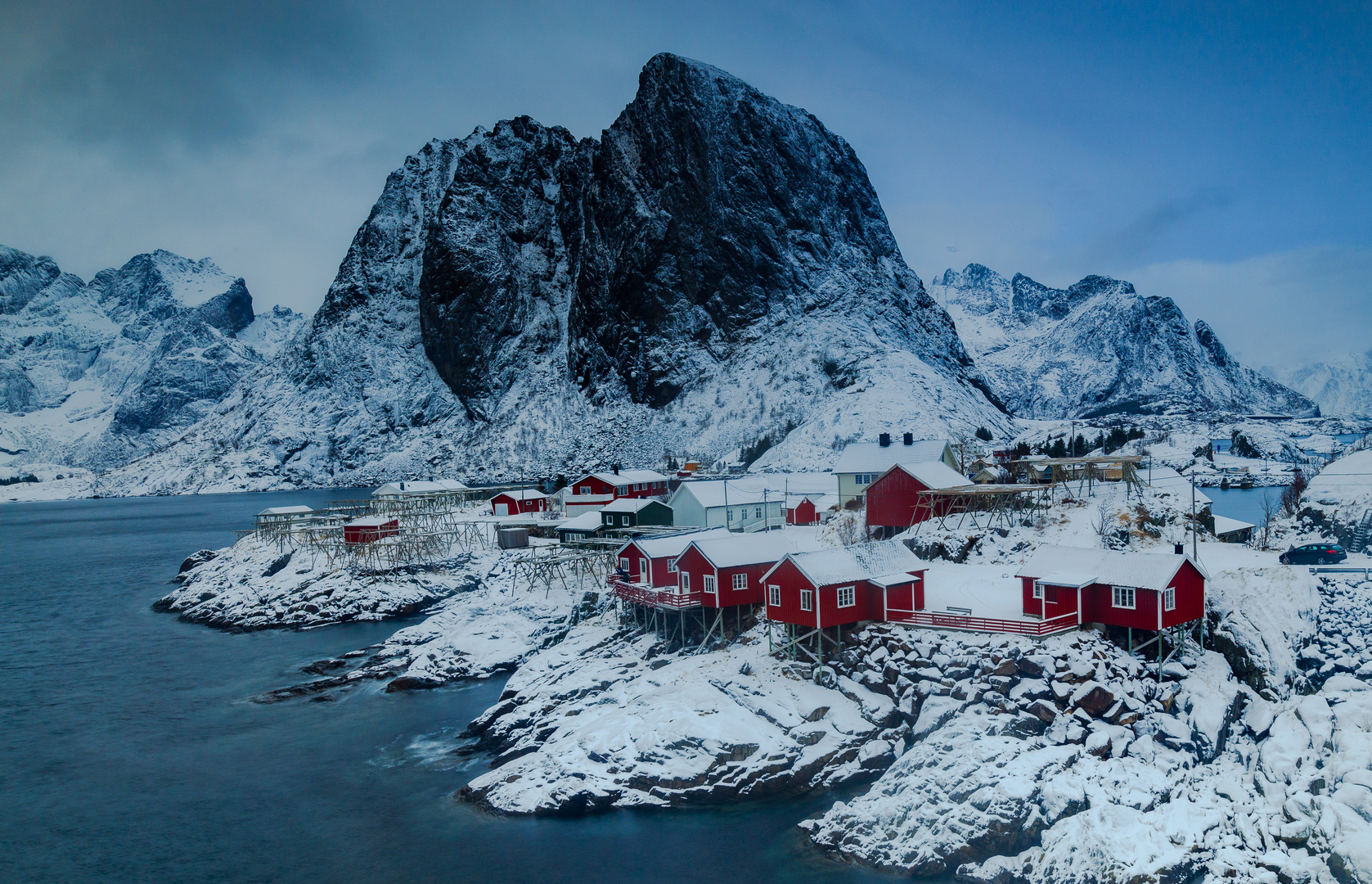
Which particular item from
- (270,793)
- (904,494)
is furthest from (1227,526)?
(270,793)

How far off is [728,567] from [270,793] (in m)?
19.1

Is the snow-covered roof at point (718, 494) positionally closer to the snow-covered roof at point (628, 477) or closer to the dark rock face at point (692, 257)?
the snow-covered roof at point (628, 477)

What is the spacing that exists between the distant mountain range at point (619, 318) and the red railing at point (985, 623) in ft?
186

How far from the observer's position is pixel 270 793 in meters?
26.7

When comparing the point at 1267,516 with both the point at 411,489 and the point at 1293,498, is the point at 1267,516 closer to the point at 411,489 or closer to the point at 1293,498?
the point at 1293,498

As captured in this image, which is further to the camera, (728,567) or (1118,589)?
(728,567)

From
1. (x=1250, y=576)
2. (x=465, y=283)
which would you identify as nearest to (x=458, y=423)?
(x=465, y=283)

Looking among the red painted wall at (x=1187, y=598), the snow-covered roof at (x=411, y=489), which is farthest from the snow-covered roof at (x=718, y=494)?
the snow-covered roof at (x=411, y=489)

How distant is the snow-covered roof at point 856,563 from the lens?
97.2 feet

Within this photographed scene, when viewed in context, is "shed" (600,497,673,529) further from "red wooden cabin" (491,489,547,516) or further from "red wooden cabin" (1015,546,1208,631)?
"red wooden cabin" (1015,546,1208,631)

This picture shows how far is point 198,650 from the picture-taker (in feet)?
152

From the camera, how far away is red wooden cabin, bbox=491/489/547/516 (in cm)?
7775

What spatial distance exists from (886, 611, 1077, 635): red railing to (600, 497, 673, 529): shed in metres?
28.8

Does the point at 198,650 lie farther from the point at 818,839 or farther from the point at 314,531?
the point at 818,839
